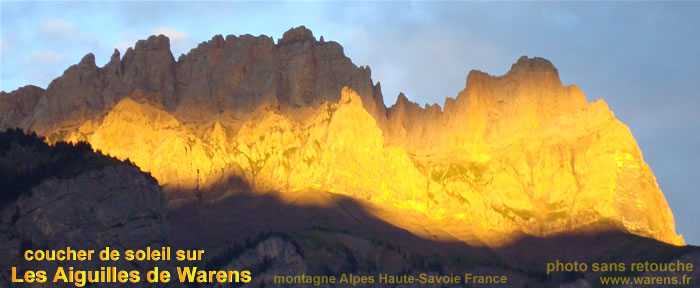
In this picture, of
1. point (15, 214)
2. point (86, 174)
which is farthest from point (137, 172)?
point (15, 214)

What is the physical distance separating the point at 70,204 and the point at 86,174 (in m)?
4.92

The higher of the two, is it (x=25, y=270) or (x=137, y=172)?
(x=137, y=172)

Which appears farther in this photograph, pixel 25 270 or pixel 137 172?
pixel 137 172

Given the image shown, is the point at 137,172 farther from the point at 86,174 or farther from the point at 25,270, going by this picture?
the point at 25,270

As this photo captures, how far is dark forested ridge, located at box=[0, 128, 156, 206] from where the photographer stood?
504 feet

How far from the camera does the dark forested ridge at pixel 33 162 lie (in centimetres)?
15375

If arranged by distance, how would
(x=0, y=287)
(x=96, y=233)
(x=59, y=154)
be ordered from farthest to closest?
(x=59, y=154), (x=96, y=233), (x=0, y=287)

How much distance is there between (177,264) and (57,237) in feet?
45.7

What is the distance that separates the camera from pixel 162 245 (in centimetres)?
15762

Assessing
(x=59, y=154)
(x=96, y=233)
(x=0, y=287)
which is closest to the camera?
(x=0, y=287)

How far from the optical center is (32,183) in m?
154

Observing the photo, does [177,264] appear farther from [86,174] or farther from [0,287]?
[0,287]

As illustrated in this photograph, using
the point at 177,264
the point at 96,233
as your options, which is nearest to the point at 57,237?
the point at 96,233

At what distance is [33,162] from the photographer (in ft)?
527
